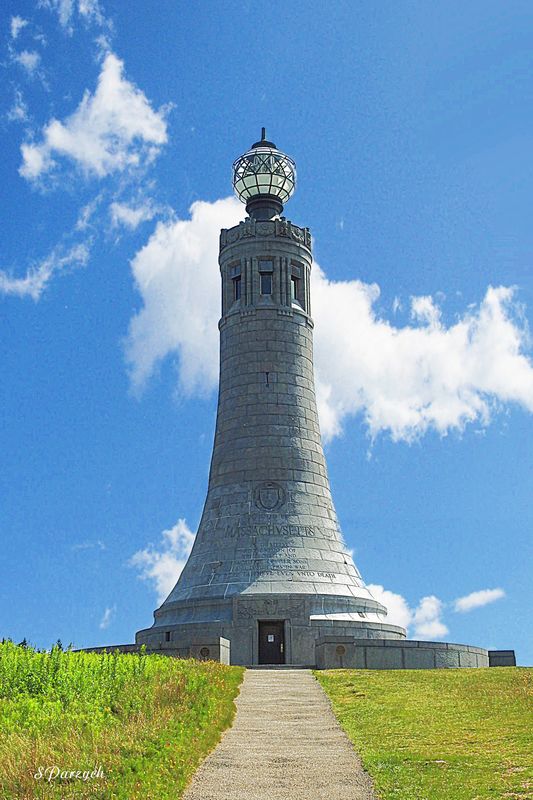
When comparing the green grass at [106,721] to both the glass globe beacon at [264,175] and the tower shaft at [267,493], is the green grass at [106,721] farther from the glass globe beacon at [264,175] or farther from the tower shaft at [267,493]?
the glass globe beacon at [264,175]

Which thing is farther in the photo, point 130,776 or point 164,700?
point 164,700

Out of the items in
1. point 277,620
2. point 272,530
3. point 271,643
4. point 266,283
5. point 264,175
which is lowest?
point 271,643

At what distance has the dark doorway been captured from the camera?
36.2m

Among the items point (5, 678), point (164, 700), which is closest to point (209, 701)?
point (164, 700)

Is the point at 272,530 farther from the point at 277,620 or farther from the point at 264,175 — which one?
the point at 264,175

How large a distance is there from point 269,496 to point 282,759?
26.3 meters

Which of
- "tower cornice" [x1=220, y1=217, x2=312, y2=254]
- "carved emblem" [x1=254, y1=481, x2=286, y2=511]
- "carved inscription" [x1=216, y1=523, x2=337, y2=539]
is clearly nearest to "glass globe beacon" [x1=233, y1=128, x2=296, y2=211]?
"tower cornice" [x1=220, y1=217, x2=312, y2=254]

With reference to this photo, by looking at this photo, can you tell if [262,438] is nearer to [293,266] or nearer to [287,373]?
[287,373]

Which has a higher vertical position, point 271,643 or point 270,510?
point 270,510

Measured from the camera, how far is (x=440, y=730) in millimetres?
17109

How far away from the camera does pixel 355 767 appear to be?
46.2 feet

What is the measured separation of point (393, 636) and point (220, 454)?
11054 millimetres

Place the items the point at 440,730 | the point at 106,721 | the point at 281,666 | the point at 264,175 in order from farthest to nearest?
the point at 264,175, the point at 281,666, the point at 440,730, the point at 106,721

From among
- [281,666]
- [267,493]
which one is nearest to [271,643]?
[281,666]
